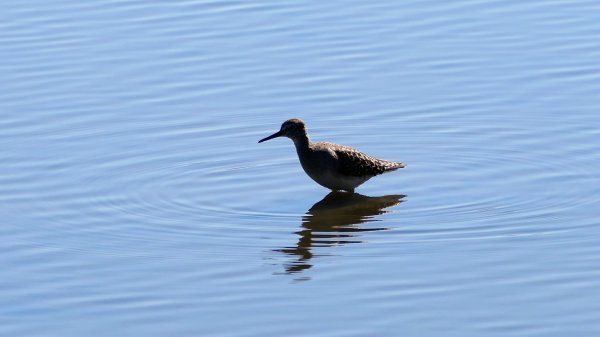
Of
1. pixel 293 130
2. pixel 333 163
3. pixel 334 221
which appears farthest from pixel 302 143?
pixel 334 221

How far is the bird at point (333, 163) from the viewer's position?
47.7 ft

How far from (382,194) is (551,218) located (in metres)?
2.08

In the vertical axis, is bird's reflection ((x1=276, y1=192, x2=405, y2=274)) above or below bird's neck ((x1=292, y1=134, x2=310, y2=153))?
below

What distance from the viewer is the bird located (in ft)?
47.7

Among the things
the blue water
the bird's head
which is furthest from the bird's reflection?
the bird's head

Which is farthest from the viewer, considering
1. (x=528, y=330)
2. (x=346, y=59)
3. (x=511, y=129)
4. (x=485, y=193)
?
(x=346, y=59)

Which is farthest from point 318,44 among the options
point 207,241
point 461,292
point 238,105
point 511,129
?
point 461,292

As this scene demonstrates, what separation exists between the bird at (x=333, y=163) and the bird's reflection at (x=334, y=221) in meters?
0.17

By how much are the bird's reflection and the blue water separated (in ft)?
0.12

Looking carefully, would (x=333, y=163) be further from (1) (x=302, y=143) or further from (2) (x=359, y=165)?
(1) (x=302, y=143)

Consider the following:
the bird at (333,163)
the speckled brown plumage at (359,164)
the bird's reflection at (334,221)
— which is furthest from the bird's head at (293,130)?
the bird's reflection at (334,221)

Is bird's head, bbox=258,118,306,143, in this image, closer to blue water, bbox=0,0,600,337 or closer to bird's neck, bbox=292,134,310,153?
bird's neck, bbox=292,134,310,153

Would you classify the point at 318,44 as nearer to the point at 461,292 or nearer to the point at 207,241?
Result: the point at 207,241

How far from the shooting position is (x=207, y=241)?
41.4 ft
